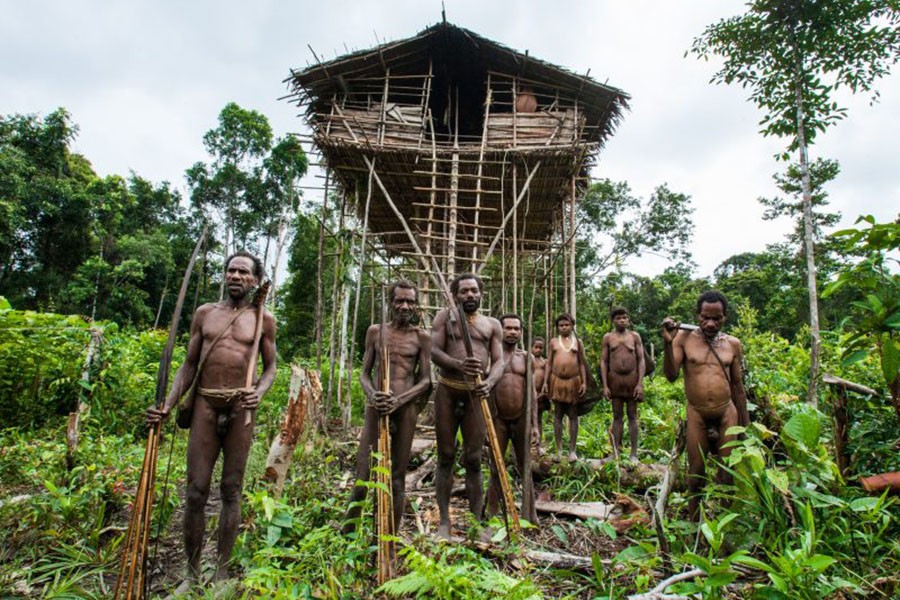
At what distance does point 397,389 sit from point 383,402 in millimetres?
365

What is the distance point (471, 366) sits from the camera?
11.6ft

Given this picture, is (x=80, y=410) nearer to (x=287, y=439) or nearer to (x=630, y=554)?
(x=287, y=439)

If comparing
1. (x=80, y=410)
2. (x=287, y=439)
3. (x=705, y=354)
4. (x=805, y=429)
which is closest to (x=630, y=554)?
(x=805, y=429)

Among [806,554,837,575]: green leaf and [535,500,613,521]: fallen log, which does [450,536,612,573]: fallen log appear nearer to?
[535,500,613,521]: fallen log

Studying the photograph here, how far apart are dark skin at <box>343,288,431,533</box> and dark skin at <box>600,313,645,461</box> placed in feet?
10.8

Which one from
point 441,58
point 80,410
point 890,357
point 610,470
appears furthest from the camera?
point 441,58

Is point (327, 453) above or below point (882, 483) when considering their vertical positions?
below

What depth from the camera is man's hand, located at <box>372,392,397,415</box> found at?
325cm

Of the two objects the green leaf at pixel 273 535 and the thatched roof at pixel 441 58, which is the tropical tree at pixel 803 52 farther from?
the green leaf at pixel 273 535

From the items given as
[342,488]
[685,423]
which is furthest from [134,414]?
[685,423]

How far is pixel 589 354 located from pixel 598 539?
709 cm

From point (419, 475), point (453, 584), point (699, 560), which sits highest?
point (699, 560)

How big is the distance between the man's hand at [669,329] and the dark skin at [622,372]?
2110 mm

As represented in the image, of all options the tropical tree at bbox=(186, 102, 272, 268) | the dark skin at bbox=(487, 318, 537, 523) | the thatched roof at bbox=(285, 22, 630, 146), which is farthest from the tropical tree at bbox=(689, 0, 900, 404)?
the tropical tree at bbox=(186, 102, 272, 268)
